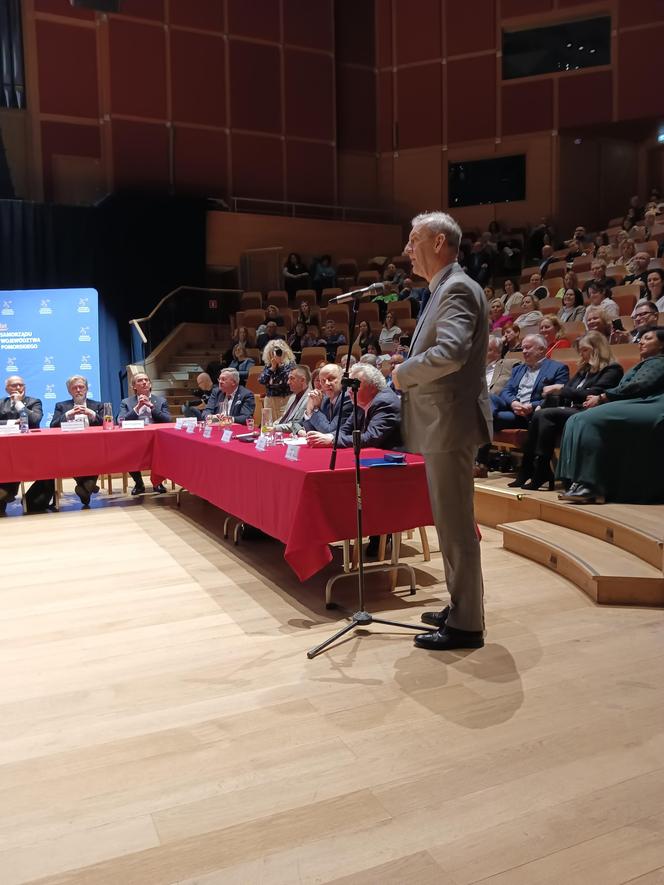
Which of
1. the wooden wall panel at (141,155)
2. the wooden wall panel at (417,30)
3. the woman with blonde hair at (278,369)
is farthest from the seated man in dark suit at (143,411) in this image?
the wooden wall panel at (417,30)

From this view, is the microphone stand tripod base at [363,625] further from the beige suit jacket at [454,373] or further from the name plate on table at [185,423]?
the name plate on table at [185,423]

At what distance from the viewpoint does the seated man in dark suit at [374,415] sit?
3408 millimetres

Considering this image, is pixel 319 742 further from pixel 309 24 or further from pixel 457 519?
pixel 309 24

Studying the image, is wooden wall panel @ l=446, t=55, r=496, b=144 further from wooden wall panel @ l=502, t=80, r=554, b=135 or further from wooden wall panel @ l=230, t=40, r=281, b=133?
wooden wall panel @ l=230, t=40, r=281, b=133

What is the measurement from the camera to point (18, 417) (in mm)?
5449

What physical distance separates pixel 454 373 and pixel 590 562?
4.25ft

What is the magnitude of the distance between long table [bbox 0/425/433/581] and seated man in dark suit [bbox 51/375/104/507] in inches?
21.0

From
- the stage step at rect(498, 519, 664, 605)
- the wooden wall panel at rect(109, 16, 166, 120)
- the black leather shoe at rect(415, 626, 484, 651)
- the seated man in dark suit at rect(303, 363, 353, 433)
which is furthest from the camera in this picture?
the wooden wall panel at rect(109, 16, 166, 120)

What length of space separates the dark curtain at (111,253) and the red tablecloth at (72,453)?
5002mm

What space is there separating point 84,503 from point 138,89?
27.2 ft

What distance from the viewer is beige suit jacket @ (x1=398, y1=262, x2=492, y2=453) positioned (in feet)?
7.29

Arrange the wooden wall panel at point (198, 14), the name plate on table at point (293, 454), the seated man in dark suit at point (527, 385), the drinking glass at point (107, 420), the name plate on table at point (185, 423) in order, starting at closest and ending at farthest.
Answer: the name plate on table at point (293, 454), the seated man in dark suit at point (527, 385), the name plate on table at point (185, 423), the drinking glass at point (107, 420), the wooden wall panel at point (198, 14)

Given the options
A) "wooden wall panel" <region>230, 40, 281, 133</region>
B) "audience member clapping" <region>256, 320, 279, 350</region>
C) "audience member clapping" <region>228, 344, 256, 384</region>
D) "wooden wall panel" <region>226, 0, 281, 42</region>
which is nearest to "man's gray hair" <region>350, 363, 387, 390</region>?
"audience member clapping" <region>228, 344, 256, 384</region>

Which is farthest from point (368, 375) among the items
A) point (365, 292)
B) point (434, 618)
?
point (434, 618)
